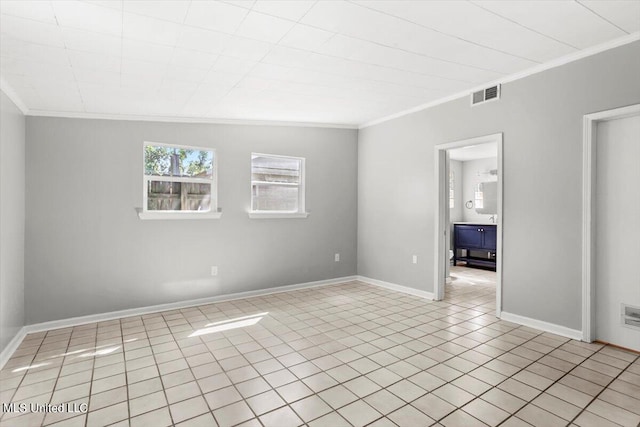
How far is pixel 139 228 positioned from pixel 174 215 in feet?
1.38

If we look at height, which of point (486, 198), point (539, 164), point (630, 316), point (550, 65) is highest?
point (550, 65)

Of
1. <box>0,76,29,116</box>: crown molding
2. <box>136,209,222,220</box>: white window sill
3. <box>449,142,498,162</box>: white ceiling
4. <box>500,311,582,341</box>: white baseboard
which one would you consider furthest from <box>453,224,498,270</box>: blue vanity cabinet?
<box>0,76,29,116</box>: crown molding

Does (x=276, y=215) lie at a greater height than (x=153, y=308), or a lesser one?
greater

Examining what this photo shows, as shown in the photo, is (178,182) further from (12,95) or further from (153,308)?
(12,95)

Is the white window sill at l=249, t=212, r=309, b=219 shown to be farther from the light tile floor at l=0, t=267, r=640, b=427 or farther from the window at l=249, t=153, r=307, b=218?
the light tile floor at l=0, t=267, r=640, b=427

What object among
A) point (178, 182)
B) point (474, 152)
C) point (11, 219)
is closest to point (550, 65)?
point (474, 152)

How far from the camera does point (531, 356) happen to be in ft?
9.34

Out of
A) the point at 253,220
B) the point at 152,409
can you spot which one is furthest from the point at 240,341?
the point at 253,220

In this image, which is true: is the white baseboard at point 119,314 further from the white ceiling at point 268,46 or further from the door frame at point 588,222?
the door frame at point 588,222

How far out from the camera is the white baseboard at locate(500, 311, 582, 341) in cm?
320

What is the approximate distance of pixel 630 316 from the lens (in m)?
2.95

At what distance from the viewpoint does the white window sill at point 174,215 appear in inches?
161

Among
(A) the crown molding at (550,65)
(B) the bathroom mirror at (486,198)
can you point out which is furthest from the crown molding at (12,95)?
(B) the bathroom mirror at (486,198)

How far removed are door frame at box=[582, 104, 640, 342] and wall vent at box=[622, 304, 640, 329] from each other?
208mm
